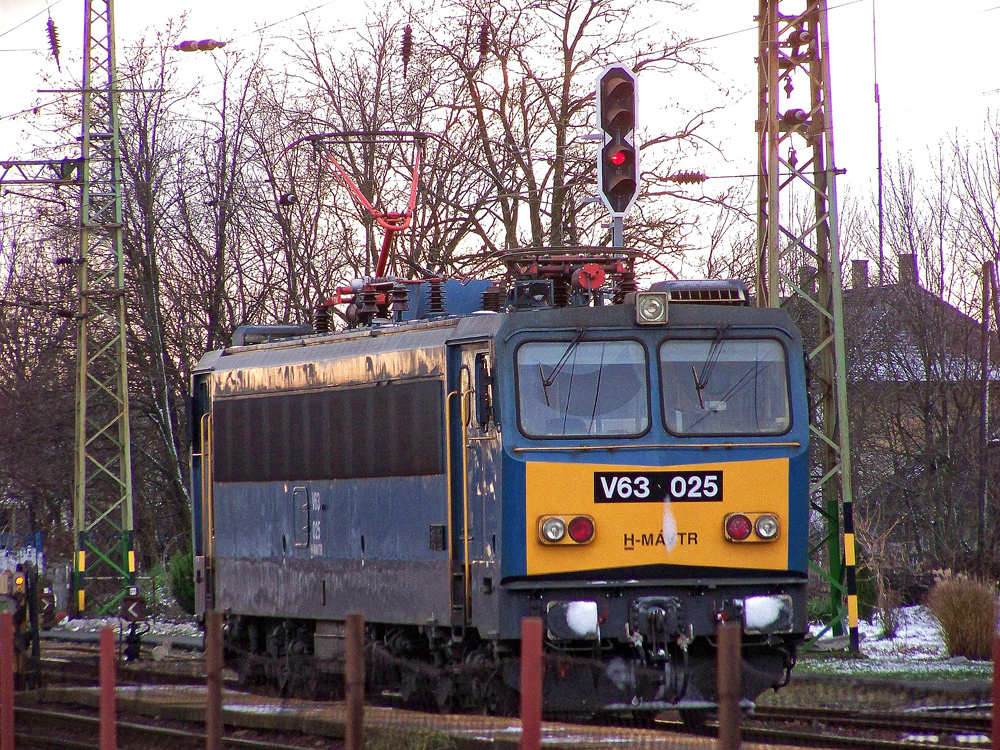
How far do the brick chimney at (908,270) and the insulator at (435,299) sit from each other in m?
20.4

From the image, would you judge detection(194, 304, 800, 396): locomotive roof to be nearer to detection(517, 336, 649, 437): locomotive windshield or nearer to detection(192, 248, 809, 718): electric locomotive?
detection(192, 248, 809, 718): electric locomotive

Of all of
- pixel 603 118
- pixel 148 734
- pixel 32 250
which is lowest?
pixel 148 734

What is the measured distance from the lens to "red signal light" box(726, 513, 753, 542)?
1094 cm

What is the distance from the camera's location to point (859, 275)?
1401 inches

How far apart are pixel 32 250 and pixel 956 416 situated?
2114cm

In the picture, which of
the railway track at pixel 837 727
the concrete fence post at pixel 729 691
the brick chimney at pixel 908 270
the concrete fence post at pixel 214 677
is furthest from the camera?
the brick chimney at pixel 908 270

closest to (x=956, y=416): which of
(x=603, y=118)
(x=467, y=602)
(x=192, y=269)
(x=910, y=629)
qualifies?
(x=910, y=629)

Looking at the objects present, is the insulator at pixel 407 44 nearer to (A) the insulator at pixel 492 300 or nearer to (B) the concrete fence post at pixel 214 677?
(A) the insulator at pixel 492 300

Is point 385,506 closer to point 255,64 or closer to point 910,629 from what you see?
point 910,629

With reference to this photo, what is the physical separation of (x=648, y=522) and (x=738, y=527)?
0.68 meters

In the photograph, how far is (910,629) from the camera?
18672mm

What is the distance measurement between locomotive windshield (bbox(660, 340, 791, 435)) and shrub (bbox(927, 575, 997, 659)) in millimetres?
5559

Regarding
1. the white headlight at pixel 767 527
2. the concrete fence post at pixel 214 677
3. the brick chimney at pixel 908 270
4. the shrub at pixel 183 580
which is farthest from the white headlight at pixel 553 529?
the brick chimney at pixel 908 270

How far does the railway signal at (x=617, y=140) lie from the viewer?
1337 cm
